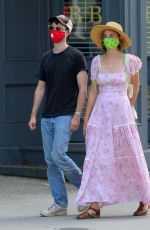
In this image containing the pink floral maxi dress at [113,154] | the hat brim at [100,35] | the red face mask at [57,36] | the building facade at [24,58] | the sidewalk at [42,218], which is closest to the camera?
the sidewalk at [42,218]

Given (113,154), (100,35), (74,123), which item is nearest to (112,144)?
(113,154)

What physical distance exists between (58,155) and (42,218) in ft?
2.21

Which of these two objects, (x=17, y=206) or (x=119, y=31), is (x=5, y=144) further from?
(x=119, y=31)

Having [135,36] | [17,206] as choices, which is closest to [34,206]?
[17,206]

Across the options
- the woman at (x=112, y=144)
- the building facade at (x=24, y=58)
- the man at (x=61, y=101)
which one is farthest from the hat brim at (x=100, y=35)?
the building facade at (x=24, y=58)

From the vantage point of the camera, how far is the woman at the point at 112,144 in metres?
8.13

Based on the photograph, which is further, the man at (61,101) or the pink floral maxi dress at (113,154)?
the man at (61,101)

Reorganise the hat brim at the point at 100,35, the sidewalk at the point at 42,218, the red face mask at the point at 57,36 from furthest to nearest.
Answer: the red face mask at the point at 57,36, the hat brim at the point at 100,35, the sidewalk at the point at 42,218

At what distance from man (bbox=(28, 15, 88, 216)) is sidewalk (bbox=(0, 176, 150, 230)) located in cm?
31

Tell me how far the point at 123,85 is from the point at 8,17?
390 cm

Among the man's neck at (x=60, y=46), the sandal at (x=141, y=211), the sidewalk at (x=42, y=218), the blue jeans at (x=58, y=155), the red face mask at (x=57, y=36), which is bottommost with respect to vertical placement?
the sidewalk at (x=42, y=218)

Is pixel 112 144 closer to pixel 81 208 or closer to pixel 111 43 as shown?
pixel 81 208

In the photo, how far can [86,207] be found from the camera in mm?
8273

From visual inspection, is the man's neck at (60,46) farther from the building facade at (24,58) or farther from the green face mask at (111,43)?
the building facade at (24,58)
